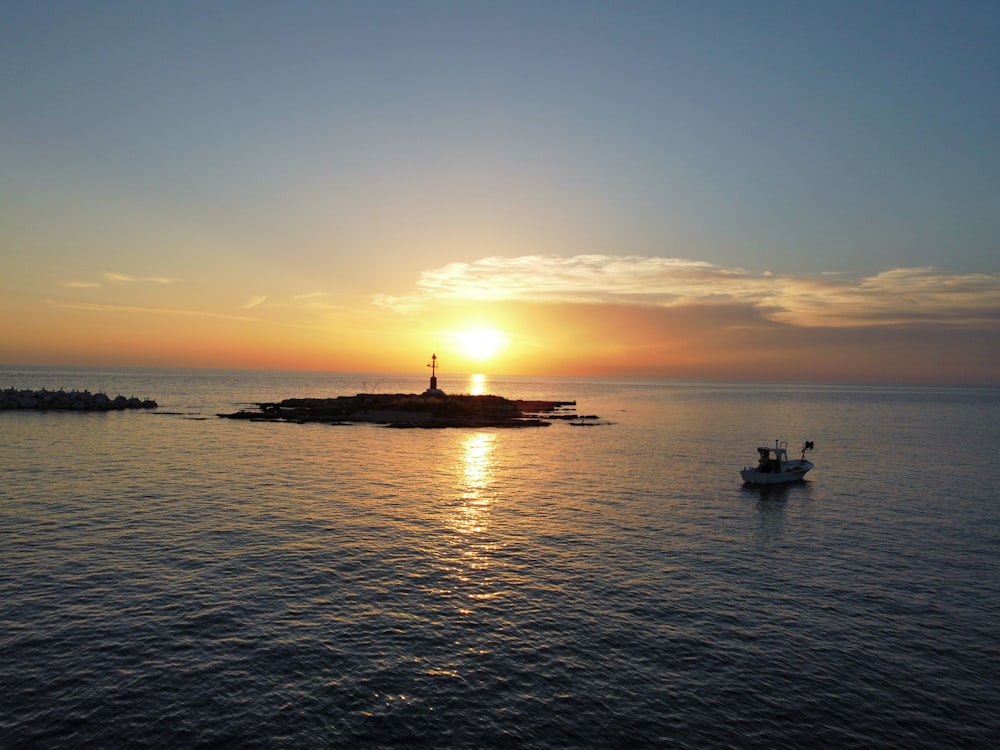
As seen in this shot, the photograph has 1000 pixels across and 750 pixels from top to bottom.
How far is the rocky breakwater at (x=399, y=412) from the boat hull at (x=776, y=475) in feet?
205

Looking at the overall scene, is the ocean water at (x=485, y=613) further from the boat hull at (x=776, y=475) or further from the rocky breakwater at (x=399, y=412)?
the rocky breakwater at (x=399, y=412)

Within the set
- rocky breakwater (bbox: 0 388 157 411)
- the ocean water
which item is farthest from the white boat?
rocky breakwater (bbox: 0 388 157 411)

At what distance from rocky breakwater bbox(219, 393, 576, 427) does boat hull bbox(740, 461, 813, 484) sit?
62.4 metres

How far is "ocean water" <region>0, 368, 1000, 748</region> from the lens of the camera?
1788 centimetres

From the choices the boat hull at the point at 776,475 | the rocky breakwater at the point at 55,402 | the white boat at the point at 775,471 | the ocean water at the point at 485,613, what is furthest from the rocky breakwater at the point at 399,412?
the boat hull at the point at 776,475

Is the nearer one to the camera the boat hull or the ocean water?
the ocean water

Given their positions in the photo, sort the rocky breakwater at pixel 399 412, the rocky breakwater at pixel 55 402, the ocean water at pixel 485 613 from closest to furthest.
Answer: the ocean water at pixel 485 613 < the rocky breakwater at pixel 399 412 < the rocky breakwater at pixel 55 402

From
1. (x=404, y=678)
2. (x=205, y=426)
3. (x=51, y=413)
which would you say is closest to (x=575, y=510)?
(x=404, y=678)

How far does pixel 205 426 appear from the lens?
9894 centimetres

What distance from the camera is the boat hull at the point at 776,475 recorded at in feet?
199

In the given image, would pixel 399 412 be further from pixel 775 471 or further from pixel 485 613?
pixel 485 613

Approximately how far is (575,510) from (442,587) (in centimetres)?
2003

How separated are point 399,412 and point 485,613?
98.7 meters

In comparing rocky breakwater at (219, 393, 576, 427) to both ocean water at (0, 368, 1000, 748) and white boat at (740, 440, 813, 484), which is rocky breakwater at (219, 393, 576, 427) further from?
white boat at (740, 440, 813, 484)
